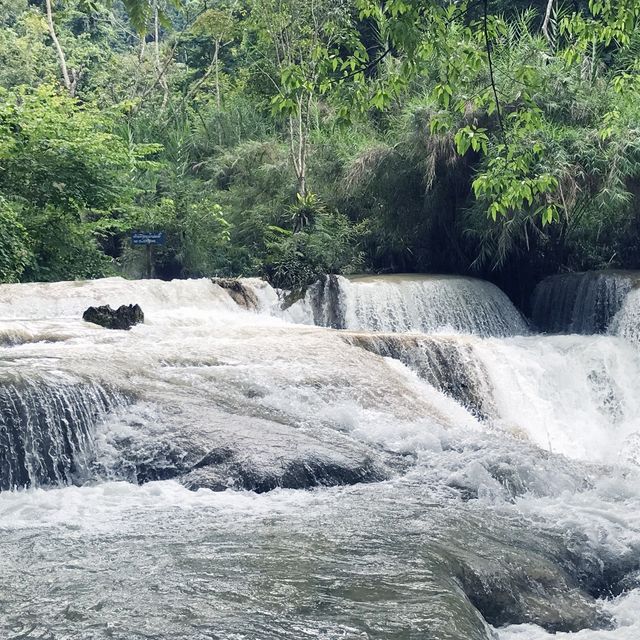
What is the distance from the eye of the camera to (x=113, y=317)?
34.6 feet

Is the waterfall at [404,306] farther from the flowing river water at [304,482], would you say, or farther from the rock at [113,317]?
the rock at [113,317]

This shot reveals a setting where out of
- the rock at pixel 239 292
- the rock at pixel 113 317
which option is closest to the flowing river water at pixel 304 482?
the rock at pixel 113 317

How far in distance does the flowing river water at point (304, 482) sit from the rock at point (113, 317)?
0.65ft

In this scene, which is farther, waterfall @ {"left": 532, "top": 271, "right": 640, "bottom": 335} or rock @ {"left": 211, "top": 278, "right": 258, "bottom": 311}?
waterfall @ {"left": 532, "top": 271, "right": 640, "bottom": 335}

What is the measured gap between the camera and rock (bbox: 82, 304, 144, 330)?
10508 mm

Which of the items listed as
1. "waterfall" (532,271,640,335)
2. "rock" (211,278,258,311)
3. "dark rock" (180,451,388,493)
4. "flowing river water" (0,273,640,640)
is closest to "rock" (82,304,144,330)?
"flowing river water" (0,273,640,640)

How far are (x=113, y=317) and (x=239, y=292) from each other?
3.81 metres

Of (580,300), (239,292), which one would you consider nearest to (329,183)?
(239,292)

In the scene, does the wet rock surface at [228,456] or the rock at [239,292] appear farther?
the rock at [239,292]

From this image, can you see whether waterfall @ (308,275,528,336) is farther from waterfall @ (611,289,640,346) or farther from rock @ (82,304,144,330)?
rock @ (82,304,144,330)

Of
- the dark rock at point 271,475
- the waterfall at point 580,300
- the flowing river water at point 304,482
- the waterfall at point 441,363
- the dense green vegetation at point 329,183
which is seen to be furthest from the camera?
the dense green vegetation at point 329,183

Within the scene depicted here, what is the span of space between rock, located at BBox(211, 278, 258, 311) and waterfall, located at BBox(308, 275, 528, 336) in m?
0.99

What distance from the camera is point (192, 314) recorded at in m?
12.6

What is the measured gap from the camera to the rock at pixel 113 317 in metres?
10.5
